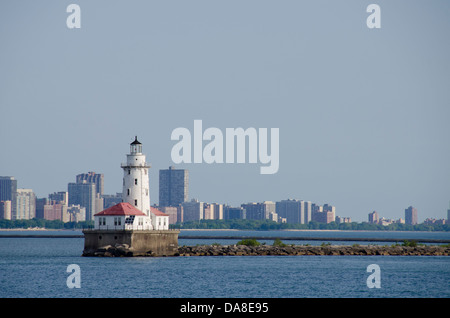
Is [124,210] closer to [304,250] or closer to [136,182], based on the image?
[136,182]

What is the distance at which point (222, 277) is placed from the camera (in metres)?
83.5

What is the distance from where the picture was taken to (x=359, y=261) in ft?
360

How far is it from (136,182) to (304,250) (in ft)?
106

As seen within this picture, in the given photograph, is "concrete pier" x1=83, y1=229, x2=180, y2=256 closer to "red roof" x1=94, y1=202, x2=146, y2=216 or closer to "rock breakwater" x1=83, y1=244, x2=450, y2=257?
"red roof" x1=94, y1=202, x2=146, y2=216

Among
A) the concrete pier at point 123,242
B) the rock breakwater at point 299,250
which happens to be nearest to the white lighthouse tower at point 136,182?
the concrete pier at point 123,242

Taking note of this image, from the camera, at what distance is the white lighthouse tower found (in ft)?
335

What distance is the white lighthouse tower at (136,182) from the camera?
102 m

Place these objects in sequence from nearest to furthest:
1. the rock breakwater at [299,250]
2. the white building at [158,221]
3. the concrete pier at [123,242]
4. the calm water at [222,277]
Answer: the calm water at [222,277], the concrete pier at [123,242], the white building at [158,221], the rock breakwater at [299,250]

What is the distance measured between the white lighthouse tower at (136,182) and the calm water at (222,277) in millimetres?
6843

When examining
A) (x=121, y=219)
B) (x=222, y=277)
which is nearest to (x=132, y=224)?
(x=121, y=219)

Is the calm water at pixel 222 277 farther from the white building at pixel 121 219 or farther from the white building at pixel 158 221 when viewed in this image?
the white building at pixel 158 221
